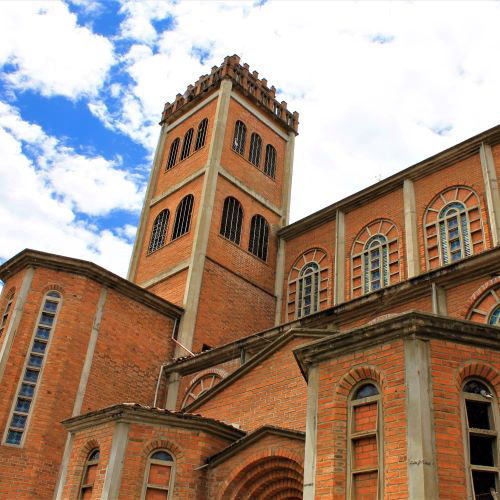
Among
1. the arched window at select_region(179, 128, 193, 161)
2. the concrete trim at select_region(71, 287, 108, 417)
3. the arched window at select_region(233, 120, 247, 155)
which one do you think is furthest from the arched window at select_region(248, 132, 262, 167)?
the concrete trim at select_region(71, 287, 108, 417)

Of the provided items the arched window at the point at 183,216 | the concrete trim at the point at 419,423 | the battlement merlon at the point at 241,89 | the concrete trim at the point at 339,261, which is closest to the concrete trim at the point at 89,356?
the arched window at the point at 183,216

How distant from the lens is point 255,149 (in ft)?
91.5

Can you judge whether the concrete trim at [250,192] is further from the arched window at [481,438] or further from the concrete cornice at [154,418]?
the arched window at [481,438]

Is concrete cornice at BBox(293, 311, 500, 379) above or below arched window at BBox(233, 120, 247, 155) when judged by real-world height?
below

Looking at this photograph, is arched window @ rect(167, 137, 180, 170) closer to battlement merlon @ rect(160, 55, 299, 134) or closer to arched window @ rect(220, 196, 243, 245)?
battlement merlon @ rect(160, 55, 299, 134)

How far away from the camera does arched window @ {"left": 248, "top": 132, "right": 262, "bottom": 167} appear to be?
90.3ft

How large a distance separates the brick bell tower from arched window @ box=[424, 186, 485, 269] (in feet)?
22.5

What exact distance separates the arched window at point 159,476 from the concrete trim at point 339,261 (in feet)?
36.5

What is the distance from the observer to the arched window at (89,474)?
37.4 feet

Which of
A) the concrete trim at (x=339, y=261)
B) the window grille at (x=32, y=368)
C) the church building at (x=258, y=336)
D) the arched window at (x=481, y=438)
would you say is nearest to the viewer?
the arched window at (x=481, y=438)

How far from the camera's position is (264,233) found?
26.0 metres

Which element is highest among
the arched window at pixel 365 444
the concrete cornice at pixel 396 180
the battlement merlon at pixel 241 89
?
the battlement merlon at pixel 241 89

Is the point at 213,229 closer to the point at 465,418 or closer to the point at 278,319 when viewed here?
the point at 278,319

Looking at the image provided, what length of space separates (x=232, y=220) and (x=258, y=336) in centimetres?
837
